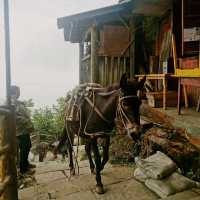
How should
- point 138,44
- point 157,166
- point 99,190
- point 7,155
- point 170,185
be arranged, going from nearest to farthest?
1. point 7,155
2. point 170,185
3. point 99,190
4. point 157,166
5. point 138,44

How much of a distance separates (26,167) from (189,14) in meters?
5.27

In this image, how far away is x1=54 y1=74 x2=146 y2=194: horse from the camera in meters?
Result: 4.74

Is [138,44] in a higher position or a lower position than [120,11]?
lower

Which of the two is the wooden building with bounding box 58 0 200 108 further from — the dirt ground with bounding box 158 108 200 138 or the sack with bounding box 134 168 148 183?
the sack with bounding box 134 168 148 183

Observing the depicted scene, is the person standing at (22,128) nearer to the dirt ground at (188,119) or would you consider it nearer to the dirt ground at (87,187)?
the dirt ground at (87,187)

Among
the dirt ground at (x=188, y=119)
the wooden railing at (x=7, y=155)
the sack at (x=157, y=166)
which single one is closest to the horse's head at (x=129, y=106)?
the sack at (x=157, y=166)

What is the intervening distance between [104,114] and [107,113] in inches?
2.3

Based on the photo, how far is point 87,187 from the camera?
18.3 feet

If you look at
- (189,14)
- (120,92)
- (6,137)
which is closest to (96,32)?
(189,14)

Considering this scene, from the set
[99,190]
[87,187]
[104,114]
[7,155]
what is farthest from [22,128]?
[7,155]

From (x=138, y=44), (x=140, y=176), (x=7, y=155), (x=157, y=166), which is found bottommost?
(x=140, y=176)

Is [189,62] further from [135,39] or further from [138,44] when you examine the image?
[138,44]

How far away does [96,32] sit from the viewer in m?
9.03

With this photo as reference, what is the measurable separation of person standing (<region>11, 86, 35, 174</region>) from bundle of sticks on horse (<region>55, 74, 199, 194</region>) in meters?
0.96
